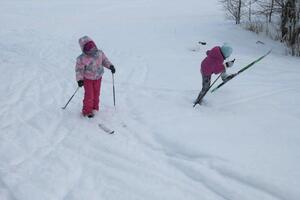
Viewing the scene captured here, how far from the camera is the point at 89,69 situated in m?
7.00

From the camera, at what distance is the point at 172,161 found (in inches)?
222

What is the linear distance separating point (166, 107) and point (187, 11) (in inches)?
472

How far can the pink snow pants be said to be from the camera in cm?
711

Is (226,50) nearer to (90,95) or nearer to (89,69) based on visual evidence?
(89,69)

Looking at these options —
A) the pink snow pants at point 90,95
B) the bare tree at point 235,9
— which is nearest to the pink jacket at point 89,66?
the pink snow pants at point 90,95

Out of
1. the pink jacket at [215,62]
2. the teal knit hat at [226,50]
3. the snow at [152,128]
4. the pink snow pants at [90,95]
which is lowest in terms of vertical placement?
the snow at [152,128]

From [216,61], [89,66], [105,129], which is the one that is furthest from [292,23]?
[105,129]

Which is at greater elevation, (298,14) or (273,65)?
(298,14)

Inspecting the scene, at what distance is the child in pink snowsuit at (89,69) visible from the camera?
6.86 m

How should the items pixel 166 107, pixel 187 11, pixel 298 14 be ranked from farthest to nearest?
pixel 187 11 < pixel 298 14 < pixel 166 107

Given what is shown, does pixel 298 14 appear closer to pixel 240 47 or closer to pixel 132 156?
pixel 240 47

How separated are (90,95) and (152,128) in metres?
1.35

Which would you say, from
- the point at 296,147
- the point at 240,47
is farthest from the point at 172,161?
the point at 240,47

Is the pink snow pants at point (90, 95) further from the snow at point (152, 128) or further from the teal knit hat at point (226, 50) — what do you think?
the teal knit hat at point (226, 50)
